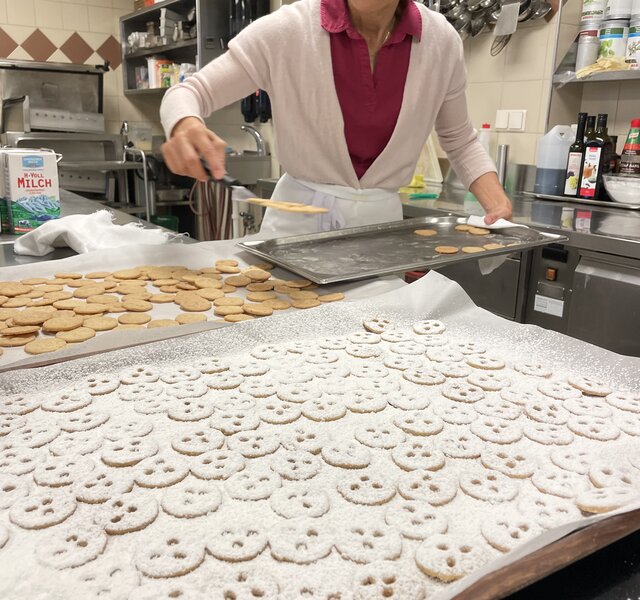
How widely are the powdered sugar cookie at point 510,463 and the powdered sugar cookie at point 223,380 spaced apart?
387 millimetres

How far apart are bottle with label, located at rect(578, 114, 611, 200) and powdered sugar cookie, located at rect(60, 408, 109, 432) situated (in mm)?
2301

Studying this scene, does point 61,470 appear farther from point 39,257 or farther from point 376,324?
point 39,257

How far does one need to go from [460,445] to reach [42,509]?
502mm

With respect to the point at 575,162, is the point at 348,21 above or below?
above

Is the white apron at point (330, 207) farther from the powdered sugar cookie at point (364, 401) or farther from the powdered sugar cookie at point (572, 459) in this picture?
the powdered sugar cookie at point (572, 459)

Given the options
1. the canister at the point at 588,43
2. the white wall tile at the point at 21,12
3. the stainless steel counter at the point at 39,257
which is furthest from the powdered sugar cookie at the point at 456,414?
the white wall tile at the point at 21,12

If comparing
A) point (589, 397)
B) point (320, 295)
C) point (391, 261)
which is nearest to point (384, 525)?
point (589, 397)

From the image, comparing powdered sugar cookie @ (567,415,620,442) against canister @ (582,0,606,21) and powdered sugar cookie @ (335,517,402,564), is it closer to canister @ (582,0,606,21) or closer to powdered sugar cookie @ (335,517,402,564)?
powdered sugar cookie @ (335,517,402,564)

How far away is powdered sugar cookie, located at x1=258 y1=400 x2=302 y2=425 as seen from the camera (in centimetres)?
84

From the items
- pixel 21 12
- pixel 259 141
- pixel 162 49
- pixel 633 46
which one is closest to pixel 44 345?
pixel 633 46

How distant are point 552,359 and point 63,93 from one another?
414cm

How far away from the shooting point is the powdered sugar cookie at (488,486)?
68cm

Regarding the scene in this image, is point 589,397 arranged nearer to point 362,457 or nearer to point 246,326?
point 362,457

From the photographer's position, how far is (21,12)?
436 cm
